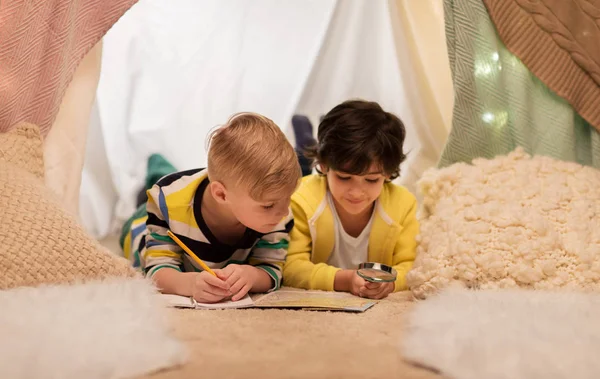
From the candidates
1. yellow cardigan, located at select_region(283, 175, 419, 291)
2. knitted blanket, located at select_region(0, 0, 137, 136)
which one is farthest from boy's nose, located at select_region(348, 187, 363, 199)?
knitted blanket, located at select_region(0, 0, 137, 136)

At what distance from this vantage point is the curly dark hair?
4.91 ft

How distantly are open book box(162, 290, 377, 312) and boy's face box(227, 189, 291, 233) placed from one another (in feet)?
0.53

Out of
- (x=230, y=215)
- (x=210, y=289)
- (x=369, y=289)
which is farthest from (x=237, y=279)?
(x=369, y=289)

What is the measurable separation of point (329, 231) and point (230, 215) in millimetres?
300

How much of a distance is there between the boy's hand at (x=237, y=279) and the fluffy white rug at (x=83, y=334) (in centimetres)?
22

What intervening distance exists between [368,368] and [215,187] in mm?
647

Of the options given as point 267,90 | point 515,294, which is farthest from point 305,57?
point 515,294

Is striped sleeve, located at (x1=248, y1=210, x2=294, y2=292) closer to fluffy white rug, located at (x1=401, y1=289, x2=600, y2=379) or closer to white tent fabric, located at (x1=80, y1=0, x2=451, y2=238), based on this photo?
fluffy white rug, located at (x1=401, y1=289, x2=600, y2=379)

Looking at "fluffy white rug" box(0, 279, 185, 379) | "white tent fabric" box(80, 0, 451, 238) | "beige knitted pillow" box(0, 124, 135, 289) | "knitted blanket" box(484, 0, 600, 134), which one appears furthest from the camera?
"white tent fabric" box(80, 0, 451, 238)

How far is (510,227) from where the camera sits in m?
1.37

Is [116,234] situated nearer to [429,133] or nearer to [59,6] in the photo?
[59,6]

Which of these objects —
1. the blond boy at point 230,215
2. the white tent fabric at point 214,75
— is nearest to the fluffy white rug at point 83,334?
the blond boy at point 230,215

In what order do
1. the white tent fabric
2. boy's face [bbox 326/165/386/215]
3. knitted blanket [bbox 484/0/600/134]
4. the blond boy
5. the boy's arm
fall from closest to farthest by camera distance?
the blond boy
the boy's arm
boy's face [bbox 326/165/386/215]
knitted blanket [bbox 484/0/600/134]
the white tent fabric

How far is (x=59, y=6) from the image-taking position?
1.55 m
